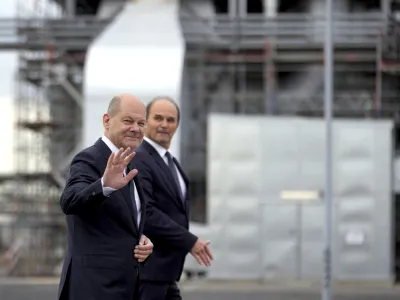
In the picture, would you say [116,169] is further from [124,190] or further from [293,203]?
[293,203]

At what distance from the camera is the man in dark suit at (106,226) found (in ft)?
11.8

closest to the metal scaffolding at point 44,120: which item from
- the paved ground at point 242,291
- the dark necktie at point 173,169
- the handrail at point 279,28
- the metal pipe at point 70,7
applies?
the metal pipe at point 70,7

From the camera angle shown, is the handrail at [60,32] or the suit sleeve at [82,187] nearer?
the suit sleeve at [82,187]

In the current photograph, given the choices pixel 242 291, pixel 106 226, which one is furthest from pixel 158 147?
pixel 242 291

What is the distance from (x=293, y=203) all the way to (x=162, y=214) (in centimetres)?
1154

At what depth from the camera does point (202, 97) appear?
1842 centimetres

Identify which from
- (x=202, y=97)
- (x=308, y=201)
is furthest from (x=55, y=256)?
(x=308, y=201)

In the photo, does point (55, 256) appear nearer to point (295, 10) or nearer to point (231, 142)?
point (231, 142)

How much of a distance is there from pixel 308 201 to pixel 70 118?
727cm

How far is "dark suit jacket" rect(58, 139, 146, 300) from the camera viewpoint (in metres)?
3.59

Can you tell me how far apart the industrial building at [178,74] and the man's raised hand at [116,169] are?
1324 cm

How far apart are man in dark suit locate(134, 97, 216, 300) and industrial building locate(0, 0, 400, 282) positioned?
37.9 ft

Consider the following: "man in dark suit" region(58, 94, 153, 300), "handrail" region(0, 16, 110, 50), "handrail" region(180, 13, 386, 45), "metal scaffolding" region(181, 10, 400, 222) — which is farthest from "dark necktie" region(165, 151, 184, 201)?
"handrail" region(0, 16, 110, 50)

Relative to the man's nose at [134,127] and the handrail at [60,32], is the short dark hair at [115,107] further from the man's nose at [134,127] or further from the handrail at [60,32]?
the handrail at [60,32]
